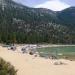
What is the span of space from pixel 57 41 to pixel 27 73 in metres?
144

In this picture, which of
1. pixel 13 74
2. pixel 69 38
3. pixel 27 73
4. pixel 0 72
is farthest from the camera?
pixel 69 38

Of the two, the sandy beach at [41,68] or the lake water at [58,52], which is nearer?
the sandy beach at [41,68]

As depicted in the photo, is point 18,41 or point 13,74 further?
point 18,41

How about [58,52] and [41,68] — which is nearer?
[41,68]

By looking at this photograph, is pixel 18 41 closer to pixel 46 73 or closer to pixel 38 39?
pixel 38 39

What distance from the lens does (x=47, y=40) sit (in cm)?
15838

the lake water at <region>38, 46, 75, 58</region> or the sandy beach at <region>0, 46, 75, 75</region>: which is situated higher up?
the sandy beach at <region>0, 46, 75, 75</region>

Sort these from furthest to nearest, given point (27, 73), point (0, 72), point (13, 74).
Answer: point (27, 73)
point (13, 74)
point (0, 72)

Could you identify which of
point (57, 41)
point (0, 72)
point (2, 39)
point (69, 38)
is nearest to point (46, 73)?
point (0, 72)

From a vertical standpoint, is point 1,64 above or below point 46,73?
above

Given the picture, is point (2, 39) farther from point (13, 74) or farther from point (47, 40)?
point (13, 74)

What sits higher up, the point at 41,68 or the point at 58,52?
the point at 41,68

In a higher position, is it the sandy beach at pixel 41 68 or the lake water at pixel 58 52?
the sandy beach at pixel 41 68

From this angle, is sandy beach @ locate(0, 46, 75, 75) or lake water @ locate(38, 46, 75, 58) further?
lake water @ locate(38, 46, 75, 58)
